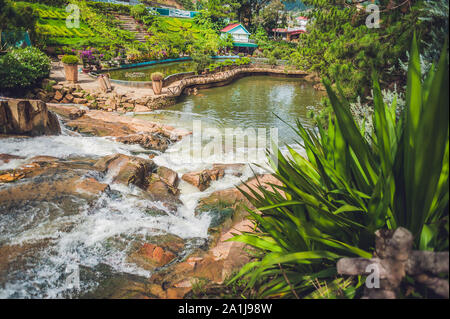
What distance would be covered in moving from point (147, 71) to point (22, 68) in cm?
1061

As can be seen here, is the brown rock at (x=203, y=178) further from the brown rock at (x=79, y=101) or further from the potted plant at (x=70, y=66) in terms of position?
the potted plant at (x=70, y=66)

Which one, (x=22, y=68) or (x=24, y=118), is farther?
(x=22, y=68)

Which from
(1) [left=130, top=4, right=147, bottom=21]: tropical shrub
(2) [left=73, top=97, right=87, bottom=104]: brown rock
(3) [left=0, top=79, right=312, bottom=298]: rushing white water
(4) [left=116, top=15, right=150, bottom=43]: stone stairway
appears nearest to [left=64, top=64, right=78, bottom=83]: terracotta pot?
(2) [left=73, top=97, right=87, bottom=104]: brown rock

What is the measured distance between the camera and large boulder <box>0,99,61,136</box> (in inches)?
276

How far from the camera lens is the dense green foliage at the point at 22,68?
1061 cm

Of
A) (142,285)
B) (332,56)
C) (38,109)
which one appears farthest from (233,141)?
(142,285)

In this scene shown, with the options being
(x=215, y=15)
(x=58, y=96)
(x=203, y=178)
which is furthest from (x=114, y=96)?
(x=215, y=15)

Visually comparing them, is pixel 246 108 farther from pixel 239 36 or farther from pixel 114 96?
pixel 239 36

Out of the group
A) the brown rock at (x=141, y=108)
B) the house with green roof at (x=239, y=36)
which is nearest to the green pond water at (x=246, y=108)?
the brown rock at (x=141, y=108)

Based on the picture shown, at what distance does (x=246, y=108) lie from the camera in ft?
52.6

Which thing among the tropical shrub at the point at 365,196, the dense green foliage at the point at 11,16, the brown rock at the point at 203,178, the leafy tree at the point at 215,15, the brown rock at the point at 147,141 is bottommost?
the brown rock at the point at 203,178

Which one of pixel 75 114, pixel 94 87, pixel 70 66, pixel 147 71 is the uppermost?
pixel 147 71

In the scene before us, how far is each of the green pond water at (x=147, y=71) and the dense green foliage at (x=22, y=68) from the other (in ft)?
17.4

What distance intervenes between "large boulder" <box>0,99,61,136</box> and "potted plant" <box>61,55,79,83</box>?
20.4 feet
